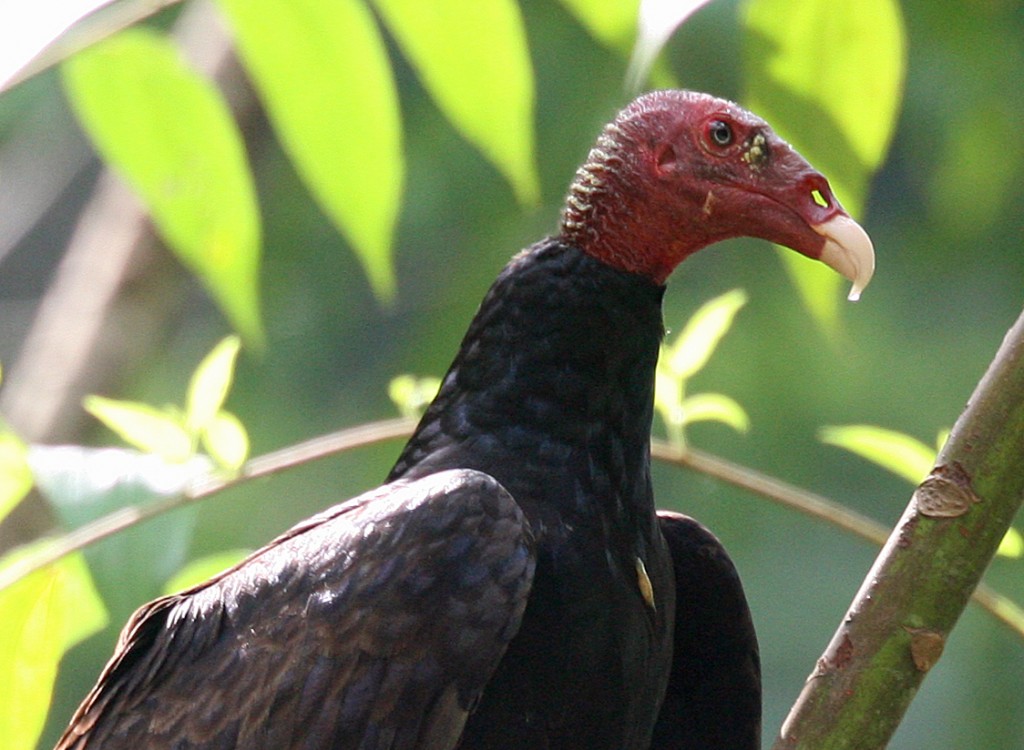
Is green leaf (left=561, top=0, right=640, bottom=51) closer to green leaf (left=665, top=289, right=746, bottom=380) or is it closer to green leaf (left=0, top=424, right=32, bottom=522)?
green leaf (left=665, top=289, right=746, bottom=380)

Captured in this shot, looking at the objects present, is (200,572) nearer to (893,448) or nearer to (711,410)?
(711,410)

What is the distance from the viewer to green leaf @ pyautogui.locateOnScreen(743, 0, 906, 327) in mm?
2316

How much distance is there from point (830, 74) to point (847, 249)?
315 mm

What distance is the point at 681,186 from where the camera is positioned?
2.81 meters

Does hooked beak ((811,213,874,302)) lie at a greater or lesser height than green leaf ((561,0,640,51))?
lesser

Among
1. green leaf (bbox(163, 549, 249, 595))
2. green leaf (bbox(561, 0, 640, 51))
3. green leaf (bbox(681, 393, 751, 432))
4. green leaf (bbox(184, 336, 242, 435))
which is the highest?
green leaf (bbox(561, 0, 640, 51))

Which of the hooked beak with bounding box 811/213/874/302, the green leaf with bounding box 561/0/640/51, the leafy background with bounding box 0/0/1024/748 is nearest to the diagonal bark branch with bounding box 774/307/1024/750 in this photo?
the hooked beak with bounding box 811/213/874/302

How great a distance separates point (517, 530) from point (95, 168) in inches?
316

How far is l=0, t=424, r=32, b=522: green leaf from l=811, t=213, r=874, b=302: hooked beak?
1.42m

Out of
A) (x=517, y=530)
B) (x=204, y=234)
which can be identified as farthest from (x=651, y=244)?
(x=204, y=234)

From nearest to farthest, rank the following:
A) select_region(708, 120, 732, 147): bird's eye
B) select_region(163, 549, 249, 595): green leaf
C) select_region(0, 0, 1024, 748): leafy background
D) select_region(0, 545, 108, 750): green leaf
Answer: select_region(0, 545, 108, 750): green leaf → select_region(708, 120, 732, 147): bird's eye → select_region(163, 549, 249, 595): green leaf → select_region(0, 0, 1024, 748): leafy background

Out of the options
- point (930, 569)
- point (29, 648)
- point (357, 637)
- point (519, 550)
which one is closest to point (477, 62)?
point (519, 550)

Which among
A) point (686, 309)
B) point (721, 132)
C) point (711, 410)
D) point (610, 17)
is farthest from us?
point (686, 309)

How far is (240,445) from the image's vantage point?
271cm
